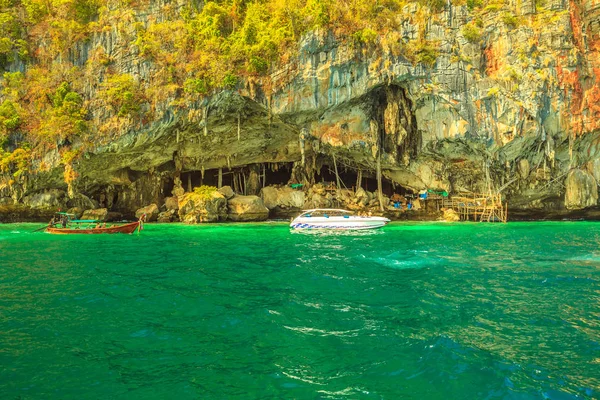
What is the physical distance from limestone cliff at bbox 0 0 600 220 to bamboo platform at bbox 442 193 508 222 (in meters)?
0.86

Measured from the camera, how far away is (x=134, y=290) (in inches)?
360

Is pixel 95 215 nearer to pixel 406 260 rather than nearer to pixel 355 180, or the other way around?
pixel 355 180

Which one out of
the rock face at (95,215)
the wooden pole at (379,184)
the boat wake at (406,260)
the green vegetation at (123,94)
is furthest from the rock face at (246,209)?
the boat wake at (406,260)

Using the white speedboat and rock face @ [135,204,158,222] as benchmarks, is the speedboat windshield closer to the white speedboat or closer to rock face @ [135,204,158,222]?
the white speedboat

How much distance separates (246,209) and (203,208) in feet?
10.7

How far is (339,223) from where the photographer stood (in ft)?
82.0

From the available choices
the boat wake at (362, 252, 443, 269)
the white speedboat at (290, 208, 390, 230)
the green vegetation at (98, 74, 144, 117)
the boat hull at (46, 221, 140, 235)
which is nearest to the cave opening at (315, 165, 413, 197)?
the white speedboat at (290, 208, 390, 230)

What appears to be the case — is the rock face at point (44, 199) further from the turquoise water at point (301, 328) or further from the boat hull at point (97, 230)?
the turquoise water at point (301, 328)

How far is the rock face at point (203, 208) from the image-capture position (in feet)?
96.2

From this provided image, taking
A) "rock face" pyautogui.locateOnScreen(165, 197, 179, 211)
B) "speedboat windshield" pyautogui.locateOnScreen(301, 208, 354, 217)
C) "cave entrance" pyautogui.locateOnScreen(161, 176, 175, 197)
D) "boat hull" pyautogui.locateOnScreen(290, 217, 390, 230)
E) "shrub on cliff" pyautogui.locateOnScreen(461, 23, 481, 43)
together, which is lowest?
"boat hull" pyautogui.locateOnScreen(290, 217, 390, 230)

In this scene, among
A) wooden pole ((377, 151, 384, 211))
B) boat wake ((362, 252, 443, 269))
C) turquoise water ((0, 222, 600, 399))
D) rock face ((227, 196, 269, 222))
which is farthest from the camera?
rock face ((227, 196, 269, 222))

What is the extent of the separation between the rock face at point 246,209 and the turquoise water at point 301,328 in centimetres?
1703

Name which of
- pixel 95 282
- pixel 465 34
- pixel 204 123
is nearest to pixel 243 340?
pixel 95 282

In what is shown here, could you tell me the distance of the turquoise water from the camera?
15.3ft
